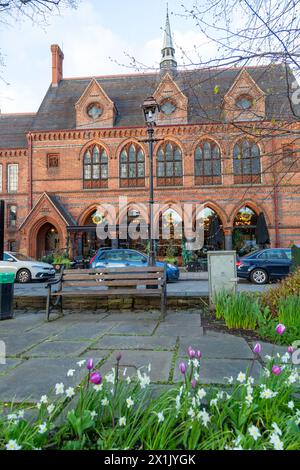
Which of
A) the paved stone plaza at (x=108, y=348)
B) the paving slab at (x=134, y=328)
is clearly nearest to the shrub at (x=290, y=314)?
the paved stone plaza at (x=108, y=348)

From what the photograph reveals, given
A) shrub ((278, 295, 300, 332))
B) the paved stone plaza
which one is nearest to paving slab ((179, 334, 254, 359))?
the paved stone plaza

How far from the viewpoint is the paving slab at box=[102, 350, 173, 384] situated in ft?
9.78

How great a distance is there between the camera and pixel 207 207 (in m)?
23.2

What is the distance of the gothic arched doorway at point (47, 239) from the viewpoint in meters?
24.3

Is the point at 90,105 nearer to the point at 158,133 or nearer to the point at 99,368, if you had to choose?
the point at 158,133

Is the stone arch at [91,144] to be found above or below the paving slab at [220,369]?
above

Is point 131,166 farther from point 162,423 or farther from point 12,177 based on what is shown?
point 162,423

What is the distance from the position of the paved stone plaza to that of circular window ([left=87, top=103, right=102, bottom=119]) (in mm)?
21163

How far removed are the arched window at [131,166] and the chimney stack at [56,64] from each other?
10858 mm

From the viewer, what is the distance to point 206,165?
75.4ft

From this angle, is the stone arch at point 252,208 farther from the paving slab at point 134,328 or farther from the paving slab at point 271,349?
the paving slab at point 271,349

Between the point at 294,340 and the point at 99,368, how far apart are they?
2.49 meters

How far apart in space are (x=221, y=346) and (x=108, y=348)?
4.68 ft

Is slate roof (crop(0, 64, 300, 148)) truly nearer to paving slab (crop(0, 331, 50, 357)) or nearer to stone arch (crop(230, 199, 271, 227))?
stone arch (crop(230, 199, 271, 227))
